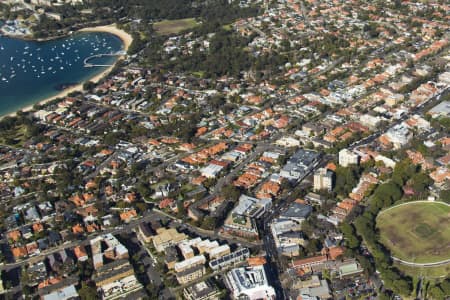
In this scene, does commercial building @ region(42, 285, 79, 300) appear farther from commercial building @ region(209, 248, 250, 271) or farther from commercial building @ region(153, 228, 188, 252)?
commercial building @ region(209, 248, 250, 271)

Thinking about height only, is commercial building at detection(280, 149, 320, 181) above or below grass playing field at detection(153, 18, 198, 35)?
below

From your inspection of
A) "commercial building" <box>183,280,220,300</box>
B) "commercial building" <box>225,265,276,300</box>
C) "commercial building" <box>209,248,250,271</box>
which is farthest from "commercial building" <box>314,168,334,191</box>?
"commercial building" <box>183,280,220,300</box>

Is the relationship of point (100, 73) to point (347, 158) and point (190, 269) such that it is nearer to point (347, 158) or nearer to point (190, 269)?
point (347, 158)

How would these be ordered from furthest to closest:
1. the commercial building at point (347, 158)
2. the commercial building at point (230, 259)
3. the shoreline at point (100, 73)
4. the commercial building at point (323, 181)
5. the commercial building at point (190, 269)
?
1. the shoreline at point (100, 73)
2. the commercial building at point (347, 158)
3. the commercial building at point (323, 181)
4. the commercial building at point (230, 259)
5. the commercial building at point (190, 269)

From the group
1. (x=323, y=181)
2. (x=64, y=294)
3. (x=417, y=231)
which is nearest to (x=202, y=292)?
(x=64, y=294)

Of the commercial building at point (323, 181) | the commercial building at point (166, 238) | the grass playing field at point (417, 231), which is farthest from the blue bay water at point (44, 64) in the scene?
the grass playing field at point (417, 231)

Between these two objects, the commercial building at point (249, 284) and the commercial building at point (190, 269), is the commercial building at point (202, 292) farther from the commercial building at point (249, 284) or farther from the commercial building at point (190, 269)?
the commercial building at point (249, 284)
